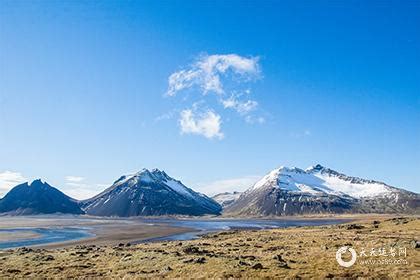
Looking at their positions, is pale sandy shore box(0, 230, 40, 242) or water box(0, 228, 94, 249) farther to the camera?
pale sandy shore box(0, 230, 40, 242)

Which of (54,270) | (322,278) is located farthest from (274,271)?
(54,270)

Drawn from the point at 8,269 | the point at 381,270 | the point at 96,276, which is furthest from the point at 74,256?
the point at 381,270

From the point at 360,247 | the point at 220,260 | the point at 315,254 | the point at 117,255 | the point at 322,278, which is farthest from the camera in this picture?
the point at 117,255

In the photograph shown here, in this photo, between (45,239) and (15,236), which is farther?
(15,236)

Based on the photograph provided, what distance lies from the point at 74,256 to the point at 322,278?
119 ft

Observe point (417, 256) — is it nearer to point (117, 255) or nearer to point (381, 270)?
point (381, 270)

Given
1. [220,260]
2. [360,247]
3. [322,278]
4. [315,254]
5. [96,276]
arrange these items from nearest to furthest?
1. [322,278]
2. [96,276]
3. [220,260]
4. [315,254]
5. [360,247]

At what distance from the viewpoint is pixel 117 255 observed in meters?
50.4

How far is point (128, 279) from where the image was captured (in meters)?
34.4

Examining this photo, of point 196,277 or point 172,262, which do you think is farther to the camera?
point 172,262

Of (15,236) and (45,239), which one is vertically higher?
(15,236)

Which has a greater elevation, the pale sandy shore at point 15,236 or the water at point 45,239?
the pale sandy shore at point 15,236

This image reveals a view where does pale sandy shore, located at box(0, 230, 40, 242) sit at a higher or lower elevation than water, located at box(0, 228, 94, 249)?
higher

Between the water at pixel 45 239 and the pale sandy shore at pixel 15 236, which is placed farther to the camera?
the pale sandy shore at pixel 15 236
